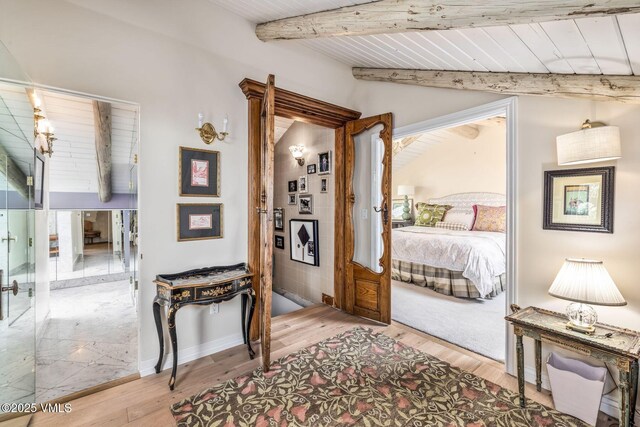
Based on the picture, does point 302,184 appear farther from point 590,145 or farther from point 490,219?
point 490,219

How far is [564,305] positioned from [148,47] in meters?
3.74

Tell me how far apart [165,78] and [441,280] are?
425cm

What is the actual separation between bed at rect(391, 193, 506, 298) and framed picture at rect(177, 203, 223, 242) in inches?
125

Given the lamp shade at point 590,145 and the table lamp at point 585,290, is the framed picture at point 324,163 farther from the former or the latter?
the table lamp at point 585,290

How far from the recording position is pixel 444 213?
20.1ft

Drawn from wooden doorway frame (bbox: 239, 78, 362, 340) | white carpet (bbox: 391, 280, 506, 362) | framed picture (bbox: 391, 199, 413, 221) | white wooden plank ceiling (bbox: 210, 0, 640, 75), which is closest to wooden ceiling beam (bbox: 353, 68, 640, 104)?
white wooden plank ceiling (bbox: 210, 0, 640, 75)

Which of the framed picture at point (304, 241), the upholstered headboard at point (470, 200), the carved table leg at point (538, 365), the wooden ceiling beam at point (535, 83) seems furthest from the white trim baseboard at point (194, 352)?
the upholstered headboard at point (470, 200)

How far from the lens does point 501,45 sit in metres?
A: 1.78

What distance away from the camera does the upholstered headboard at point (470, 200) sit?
5.71 m

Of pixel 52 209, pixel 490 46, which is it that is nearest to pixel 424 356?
pixel 490 46

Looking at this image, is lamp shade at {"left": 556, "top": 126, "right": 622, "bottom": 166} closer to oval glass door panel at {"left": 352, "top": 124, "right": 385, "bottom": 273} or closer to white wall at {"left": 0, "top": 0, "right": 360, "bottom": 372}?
oval glass door panel at {"left": 352, "top": 124, "right": 385, "bottom": 273}

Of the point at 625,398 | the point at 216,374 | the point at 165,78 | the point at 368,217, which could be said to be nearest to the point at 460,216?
the point at 368,217

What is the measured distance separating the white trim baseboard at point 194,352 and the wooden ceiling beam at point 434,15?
288 centimetres

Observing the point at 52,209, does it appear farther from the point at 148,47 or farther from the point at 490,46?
the point at 490,46
